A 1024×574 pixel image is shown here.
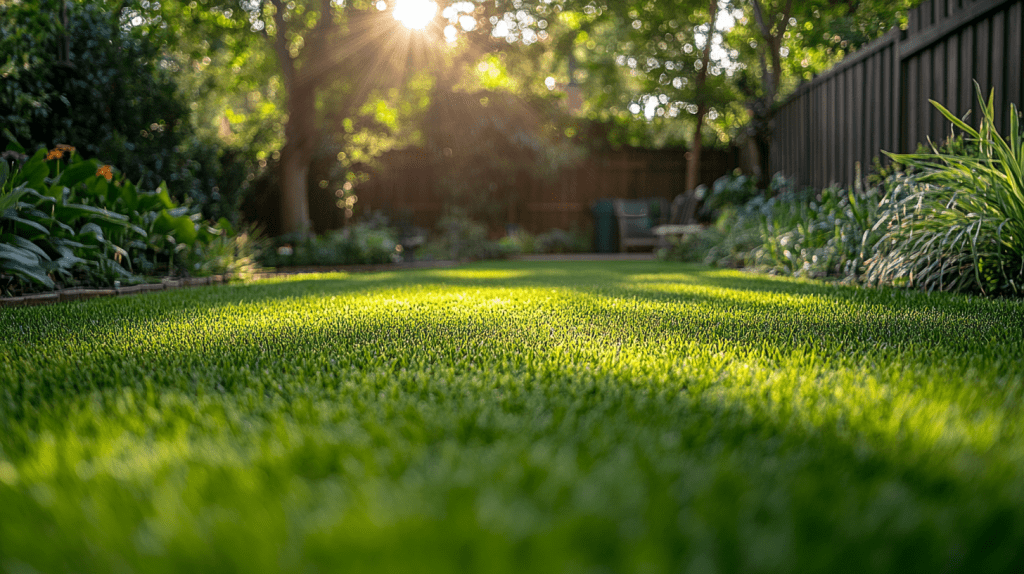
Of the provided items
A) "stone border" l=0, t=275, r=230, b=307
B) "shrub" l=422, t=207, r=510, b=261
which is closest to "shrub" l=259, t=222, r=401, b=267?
"shrub" l=422, t=207, r=510, b=261

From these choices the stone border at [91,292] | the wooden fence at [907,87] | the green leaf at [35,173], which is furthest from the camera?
the wooden fence at [907,87]

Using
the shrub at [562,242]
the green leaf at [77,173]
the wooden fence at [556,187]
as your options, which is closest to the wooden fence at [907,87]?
the green leaf at [77,173]

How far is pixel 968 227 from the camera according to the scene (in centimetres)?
293

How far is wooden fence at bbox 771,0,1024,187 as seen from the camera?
3.80 meters

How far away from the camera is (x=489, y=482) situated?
73 centimetres

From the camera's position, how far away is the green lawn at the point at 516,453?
58 centimetres

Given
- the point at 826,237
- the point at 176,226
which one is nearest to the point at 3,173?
the point at 176,226

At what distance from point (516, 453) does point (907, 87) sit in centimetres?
577

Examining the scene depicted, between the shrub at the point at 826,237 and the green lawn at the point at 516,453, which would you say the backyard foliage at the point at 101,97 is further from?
the shrub at the point at 826,237

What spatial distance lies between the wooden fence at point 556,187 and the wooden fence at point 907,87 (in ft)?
22.2

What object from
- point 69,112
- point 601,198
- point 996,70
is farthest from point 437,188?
point 996,70

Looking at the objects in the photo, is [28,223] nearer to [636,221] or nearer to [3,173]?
[3,173]

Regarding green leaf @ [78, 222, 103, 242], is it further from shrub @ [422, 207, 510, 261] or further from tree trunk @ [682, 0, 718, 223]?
tree trunk @ [682, 0, 718, 223]

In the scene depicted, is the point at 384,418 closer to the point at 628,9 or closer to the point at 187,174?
the point at 187,174
